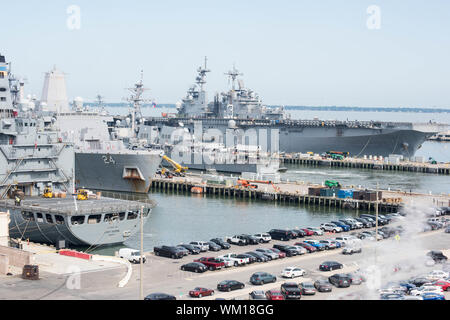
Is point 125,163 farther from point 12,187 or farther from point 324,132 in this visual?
point 324,132

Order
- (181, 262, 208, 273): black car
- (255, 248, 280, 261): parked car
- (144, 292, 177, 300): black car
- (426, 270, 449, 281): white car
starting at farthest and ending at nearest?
(255, 248, 280, 261): parked car
(181, 262, 208, 273): black car
(426, 270, 449, 281): white car
(144, 292, 177, 300): black car

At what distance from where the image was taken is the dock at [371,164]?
73500 millimetres

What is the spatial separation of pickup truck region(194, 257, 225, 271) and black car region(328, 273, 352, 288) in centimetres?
471

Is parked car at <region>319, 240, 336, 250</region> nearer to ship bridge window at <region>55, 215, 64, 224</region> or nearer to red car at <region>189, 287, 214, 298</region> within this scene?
red car at <region>189, 287, 214, 298</region>

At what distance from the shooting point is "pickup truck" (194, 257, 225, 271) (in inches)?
987

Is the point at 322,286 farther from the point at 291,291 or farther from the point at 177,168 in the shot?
the point at 177,168

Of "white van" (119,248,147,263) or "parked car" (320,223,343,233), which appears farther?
"parked car" (320,223,343,233)

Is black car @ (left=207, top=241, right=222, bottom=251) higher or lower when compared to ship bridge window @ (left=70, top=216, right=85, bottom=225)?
lower

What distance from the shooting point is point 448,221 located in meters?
36.5


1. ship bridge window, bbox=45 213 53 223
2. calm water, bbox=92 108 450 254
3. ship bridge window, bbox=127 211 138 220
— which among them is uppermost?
ship bridge window, bbox=45 213 53 223

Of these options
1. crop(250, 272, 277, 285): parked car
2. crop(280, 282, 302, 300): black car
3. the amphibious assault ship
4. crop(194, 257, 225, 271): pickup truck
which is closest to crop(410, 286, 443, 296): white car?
crop(280, 282, 302, 300): black car

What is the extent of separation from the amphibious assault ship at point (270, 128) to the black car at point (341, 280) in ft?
169

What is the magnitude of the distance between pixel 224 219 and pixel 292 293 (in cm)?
2089
